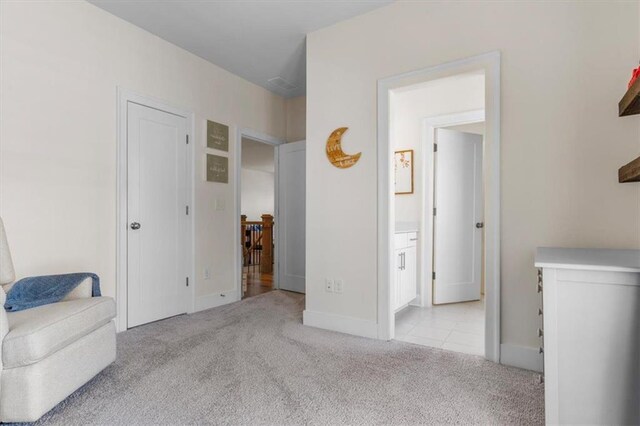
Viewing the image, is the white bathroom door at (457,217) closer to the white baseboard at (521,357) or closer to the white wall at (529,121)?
the white wall at (529,121)

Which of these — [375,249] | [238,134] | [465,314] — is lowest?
[465,314]

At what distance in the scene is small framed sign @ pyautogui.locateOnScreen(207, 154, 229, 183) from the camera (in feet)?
12.0

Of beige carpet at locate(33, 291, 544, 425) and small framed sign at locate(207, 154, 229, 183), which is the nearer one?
beige carpet at locate(33, 291, 544, 425)

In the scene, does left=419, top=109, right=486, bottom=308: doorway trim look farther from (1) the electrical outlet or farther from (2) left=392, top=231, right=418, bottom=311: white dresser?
(1) the electrical outlet

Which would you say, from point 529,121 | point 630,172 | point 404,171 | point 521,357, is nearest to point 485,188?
point 529,121

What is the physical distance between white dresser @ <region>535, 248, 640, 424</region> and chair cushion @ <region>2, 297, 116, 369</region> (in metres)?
2.18

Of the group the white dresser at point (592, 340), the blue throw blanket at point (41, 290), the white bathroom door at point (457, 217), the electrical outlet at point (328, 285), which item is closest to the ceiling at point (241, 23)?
the white bathroom door at point (457, 217)

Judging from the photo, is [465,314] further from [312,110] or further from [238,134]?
[238,134]

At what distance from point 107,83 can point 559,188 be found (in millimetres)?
3476

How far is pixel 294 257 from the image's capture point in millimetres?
4512

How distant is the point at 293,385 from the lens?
1.92 meters

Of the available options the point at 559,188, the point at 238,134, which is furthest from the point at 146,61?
the point at 559,188

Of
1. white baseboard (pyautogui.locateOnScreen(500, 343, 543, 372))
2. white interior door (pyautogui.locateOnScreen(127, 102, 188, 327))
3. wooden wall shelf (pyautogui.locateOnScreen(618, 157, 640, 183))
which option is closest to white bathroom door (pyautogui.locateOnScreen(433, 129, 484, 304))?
white baseboard (pyautogui.locateOnScreen(500, 343, 543, 372))

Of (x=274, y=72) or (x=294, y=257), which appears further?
(x=294, y=257)
